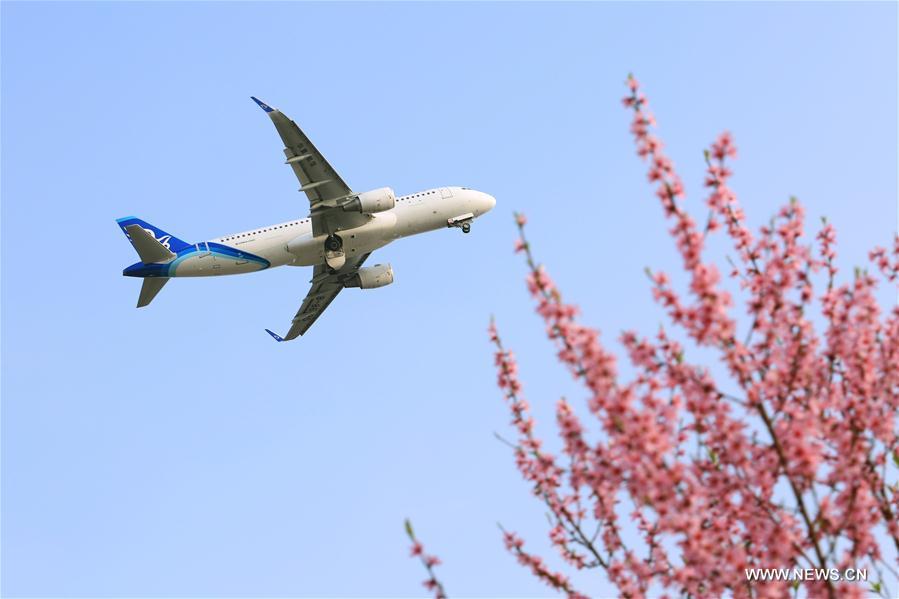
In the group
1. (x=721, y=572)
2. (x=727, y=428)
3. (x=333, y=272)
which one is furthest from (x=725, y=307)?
(x=333, y=272)

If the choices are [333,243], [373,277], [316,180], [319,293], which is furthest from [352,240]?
[319,293]

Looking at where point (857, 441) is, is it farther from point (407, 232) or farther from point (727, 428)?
point (407, 232)

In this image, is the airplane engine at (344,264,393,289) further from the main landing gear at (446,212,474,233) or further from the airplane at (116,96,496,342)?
the main landing gear at (446,212,474,233)

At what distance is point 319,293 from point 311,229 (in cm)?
756

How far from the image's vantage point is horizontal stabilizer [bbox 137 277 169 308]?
4719cm

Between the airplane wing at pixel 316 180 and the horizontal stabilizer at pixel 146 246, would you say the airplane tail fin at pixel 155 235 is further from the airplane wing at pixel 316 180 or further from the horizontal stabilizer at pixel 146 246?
the airplane wing at pixel 316 180

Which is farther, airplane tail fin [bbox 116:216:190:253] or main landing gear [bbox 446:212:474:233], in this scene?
main landing gear [bbox 446:212:474:233]

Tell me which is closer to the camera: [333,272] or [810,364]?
[810,364]

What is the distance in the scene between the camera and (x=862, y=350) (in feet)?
41.5

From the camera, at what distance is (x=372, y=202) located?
155 ft

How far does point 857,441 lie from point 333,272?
43.8 meters

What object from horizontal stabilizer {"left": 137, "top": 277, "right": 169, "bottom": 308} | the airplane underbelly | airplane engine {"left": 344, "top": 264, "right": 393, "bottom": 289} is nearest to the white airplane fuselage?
the airplane underbelly

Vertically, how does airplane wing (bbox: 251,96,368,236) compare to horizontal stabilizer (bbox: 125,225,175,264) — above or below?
above

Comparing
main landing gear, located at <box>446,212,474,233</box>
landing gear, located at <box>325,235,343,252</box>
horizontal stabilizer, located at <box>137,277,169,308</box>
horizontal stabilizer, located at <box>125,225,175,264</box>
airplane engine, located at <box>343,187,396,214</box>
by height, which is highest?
main landing gear, located at <box>446,212,474,233</box>
